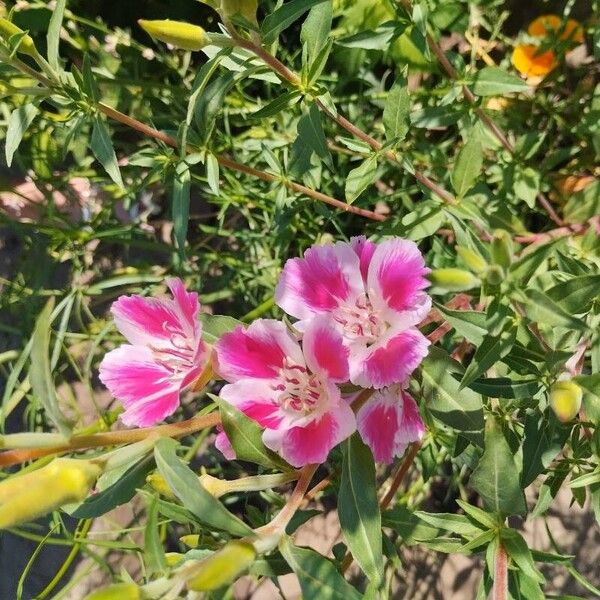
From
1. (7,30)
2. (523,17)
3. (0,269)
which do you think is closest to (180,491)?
(7,30)

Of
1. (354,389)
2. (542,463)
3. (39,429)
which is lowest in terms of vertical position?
(39,429)

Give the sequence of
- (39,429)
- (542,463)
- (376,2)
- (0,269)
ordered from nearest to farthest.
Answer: (542,463) < (376,2) < (39,429) < (0,269)

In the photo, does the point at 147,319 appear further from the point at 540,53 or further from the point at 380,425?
the point at 540,53

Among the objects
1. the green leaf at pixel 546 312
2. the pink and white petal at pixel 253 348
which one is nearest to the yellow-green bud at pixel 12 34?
the pink and white petal at pixel 253 348

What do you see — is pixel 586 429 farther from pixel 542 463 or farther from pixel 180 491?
pixel 180 491

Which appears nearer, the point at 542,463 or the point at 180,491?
the point at 180,491

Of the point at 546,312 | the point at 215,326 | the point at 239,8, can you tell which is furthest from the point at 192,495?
the point at 239,8

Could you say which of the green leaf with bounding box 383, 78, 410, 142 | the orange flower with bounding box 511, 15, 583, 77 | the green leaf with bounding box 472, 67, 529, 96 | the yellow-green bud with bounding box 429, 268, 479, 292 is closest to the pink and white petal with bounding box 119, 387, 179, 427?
the yellow-green bud with bounding box 429, 268, 479, 292
